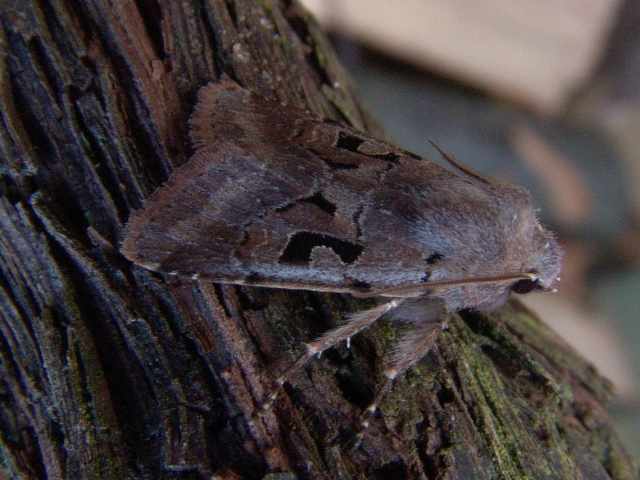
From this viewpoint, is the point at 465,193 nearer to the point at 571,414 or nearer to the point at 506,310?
the point at 506,310

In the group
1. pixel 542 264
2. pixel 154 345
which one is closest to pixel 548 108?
pixel 542 264

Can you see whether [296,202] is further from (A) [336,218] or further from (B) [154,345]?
(B) [154,345]

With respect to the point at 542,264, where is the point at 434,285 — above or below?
below

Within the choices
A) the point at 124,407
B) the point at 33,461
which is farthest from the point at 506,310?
the point at 33,461

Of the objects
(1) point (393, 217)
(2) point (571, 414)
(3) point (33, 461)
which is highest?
(1) point (393, 217)

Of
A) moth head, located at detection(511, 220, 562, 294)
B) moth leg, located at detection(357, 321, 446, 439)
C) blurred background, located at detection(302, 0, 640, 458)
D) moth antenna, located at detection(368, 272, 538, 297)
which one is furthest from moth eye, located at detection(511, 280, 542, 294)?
blurred background, located at detection(302, 0, 640, 458)

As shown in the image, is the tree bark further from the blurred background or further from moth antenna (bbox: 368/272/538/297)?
the blurred background
